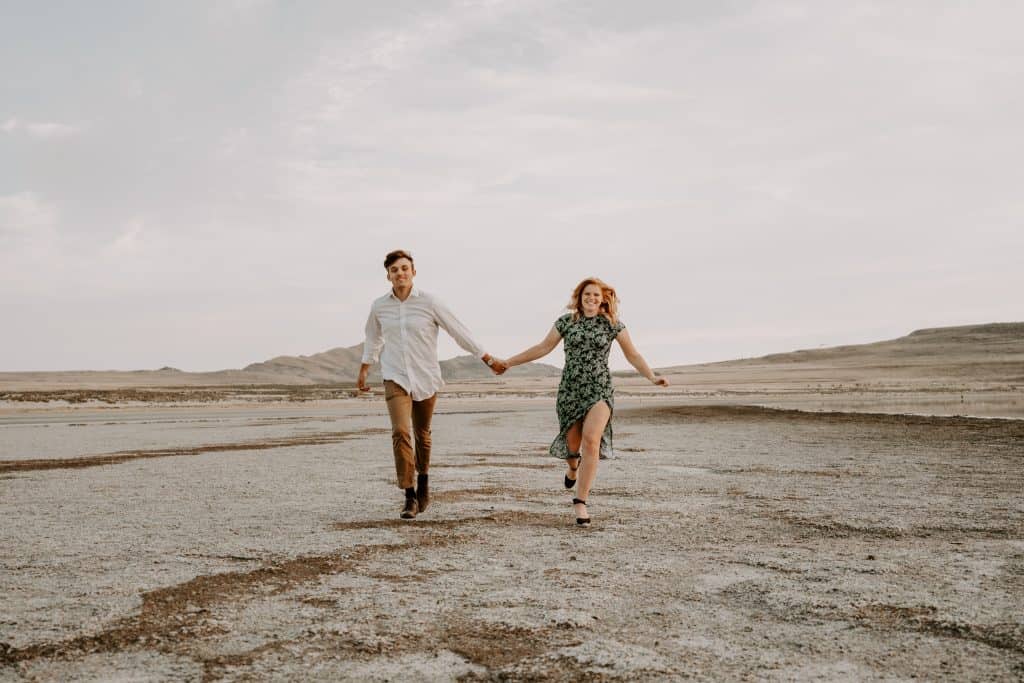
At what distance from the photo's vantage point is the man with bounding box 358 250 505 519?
25.8 ft

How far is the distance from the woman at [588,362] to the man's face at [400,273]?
116cm

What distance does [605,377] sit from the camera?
25.2 ft

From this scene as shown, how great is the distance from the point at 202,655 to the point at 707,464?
29.2ft

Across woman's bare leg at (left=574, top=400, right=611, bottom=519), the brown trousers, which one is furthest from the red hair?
the brown trousers

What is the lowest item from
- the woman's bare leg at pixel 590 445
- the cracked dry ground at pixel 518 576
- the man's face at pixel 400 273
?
the cracked dry ground at pixel 518 576

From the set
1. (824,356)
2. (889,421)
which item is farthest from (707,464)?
(824,356)

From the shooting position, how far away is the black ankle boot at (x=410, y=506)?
24.7 ft

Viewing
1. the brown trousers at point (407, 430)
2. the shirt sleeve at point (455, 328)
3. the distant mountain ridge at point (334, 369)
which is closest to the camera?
the brown trousers at point (407, 430)

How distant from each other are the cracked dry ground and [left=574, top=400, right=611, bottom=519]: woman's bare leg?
1.05 feet

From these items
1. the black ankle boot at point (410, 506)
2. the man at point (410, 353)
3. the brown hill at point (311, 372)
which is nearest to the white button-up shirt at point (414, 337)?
the man at point (410, 353)

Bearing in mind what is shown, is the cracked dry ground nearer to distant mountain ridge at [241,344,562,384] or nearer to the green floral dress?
the green floral dress

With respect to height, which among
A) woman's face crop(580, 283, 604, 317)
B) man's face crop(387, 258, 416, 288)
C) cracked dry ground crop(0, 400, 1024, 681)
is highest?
man's face crop(387, 258, 416, 288)

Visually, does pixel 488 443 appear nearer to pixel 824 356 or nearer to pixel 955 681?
pixel 955 681

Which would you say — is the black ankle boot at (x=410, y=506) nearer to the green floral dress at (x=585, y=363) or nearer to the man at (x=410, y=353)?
the man at (x=410, y=353)
